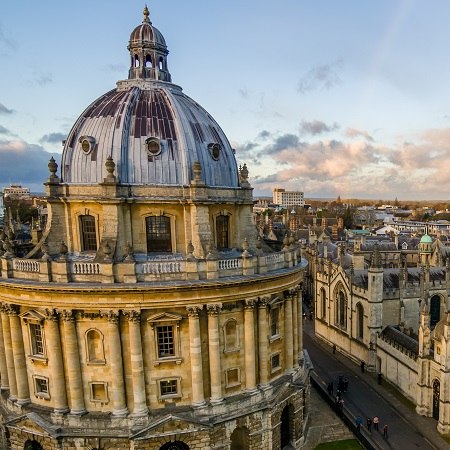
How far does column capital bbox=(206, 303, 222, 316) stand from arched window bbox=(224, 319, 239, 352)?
1526mm

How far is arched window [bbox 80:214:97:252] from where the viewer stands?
2594cm

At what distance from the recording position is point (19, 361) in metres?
25.4

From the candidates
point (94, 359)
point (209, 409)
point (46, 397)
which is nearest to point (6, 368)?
point (46, 397)

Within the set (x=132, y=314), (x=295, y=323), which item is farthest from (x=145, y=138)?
(x=295, y=323)

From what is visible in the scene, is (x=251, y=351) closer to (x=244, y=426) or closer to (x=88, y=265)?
(x=244, y=426)

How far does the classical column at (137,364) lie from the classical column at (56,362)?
14.2 ft

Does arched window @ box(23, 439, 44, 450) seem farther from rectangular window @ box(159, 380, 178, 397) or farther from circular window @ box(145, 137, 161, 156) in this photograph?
circular window @ box(145, 137, 161, 156)

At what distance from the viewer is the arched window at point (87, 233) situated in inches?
1021

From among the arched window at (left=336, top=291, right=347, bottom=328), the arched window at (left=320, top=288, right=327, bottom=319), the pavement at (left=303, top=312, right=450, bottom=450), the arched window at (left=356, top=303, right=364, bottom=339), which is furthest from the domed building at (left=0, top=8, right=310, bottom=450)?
the arched window at (left=320, top=288, right=327, bottom=319)

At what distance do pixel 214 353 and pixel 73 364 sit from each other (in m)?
8.20

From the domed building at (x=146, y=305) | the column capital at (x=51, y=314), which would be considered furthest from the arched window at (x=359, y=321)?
the column capital at (x=51, y=314)

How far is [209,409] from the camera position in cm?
2417

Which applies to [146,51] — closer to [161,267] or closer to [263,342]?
[161,267]

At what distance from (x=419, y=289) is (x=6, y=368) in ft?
121
